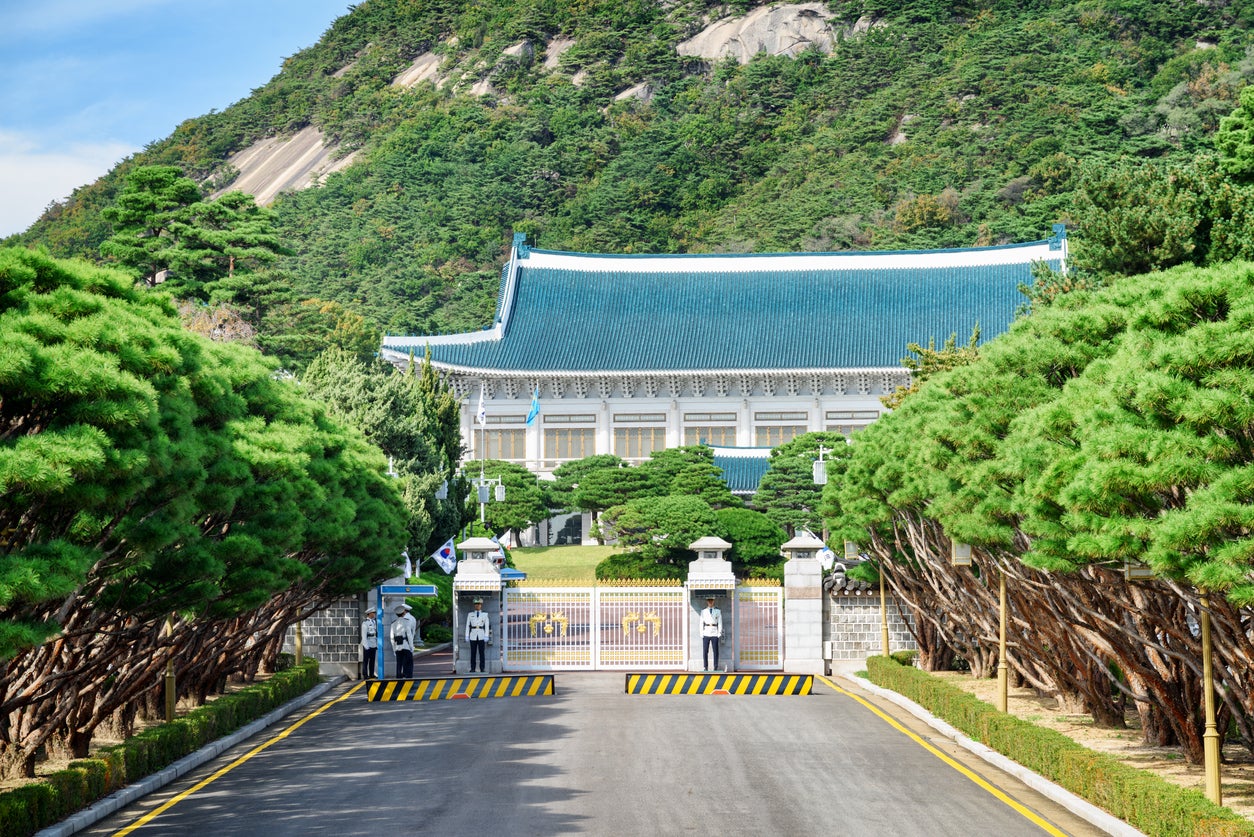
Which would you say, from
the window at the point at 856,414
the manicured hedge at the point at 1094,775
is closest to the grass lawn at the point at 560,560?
the window at the point at 856,414

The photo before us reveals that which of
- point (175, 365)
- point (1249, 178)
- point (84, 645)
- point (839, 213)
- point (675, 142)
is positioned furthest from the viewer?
point (675, 142)

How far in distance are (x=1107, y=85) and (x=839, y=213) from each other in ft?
57.2

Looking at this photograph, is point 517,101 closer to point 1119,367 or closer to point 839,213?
point 839,213

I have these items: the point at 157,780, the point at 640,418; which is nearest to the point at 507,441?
the point at 640,418

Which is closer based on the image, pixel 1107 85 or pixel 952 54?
pixel 1107 85

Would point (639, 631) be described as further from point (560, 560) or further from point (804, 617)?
point (560, 560)

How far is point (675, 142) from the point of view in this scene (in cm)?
10681

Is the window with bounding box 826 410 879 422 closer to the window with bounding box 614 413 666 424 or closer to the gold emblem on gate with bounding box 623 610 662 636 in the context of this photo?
the window with bounding box 614 413 666 424

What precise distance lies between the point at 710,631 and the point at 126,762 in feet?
54.7

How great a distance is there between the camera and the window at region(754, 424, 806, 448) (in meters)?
67.3

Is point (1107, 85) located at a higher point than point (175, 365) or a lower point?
higher

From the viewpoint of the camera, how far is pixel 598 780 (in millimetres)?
16859

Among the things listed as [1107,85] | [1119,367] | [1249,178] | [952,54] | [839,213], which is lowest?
[1119,367]

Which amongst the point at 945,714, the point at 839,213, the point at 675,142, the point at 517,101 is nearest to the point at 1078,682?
the point at 945,714
